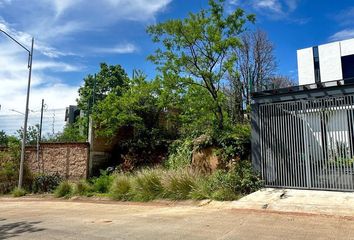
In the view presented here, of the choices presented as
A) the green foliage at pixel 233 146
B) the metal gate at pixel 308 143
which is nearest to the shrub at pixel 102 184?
the green foliage at pixel 233 146

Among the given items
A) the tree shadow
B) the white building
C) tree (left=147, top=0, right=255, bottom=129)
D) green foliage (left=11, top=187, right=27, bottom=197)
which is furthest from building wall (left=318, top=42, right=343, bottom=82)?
the tree shadow

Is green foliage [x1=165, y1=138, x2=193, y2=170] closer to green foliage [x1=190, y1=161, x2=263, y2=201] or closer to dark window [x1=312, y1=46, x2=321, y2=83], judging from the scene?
green foliage [x1=190, y1=161, x2=263, y2=201]

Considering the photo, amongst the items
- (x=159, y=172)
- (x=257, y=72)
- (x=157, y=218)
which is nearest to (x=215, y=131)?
(x=159, y=172)

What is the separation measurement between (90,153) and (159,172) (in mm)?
5602

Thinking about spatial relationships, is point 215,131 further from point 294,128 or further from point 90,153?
point 90,153

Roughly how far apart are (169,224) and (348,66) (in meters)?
22.2

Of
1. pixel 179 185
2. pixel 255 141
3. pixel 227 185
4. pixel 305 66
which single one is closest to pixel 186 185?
pixel 179 185

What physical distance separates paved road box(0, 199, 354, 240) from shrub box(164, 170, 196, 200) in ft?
3.14

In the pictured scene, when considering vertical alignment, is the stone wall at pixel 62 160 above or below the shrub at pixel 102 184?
above

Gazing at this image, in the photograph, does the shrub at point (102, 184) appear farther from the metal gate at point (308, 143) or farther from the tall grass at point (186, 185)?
the metal gate at point (308, 143)

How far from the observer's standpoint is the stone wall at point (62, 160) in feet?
55.6

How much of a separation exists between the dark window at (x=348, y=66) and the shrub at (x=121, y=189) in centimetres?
1926

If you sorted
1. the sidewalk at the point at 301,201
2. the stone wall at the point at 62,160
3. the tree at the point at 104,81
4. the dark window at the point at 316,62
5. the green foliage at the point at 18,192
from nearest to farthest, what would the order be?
1. the sidewalk at the point at 301,201
2. the green foliage at the point at 18,192
3. the stone wall at the point at 62,160
4. the dark window at the point at 316,62
5. the tree at the point at 104,81

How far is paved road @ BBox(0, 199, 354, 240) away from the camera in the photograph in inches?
279
